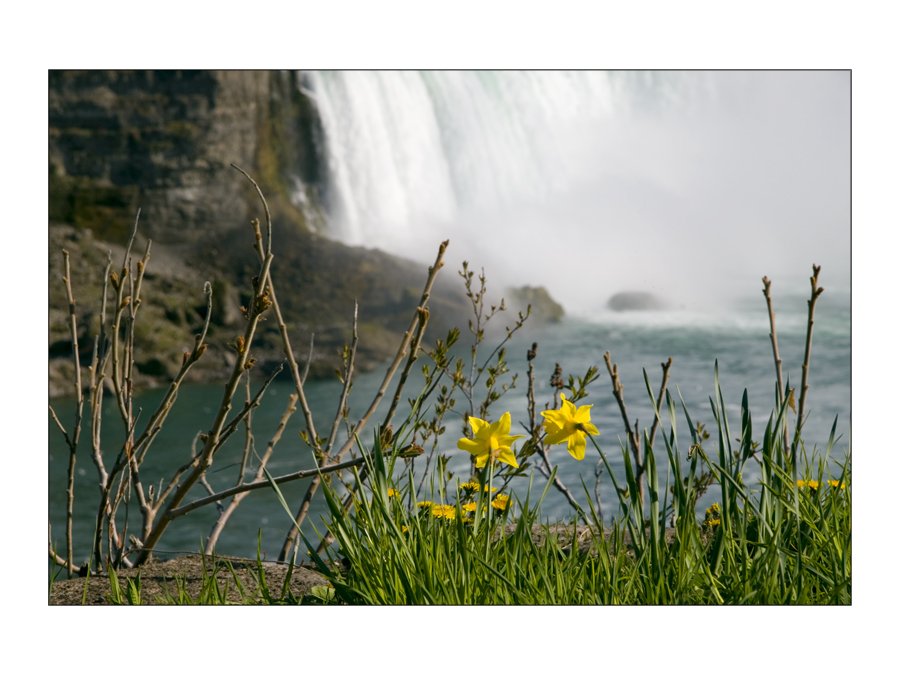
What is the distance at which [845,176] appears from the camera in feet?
12.4

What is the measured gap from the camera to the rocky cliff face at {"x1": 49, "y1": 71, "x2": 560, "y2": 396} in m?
7.05

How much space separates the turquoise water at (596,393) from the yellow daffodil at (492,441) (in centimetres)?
251

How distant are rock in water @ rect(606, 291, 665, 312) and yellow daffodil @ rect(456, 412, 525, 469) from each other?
4586 mm

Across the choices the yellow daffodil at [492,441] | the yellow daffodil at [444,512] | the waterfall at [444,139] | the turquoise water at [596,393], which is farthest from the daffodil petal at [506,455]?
the waterfall at [444,139]

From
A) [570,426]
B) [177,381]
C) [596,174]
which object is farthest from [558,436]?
[596,174]

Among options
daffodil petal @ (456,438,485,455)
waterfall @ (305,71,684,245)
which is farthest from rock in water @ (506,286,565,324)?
daffodil petal @ (456,438,485,455)

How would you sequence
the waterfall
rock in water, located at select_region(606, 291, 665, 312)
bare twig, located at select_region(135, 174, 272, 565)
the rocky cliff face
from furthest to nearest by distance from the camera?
the rocky cliff face, rock in water, located at select_region(606, 291, 665, 312), the waterfall, bare twig, located at select_region(135, 174, 272, 565)

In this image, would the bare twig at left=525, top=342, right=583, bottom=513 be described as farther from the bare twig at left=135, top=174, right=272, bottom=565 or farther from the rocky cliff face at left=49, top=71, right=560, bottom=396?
the rocky cliff face at left=49, top=71, right=560, bottom=396

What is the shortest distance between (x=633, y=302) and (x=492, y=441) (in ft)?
16.7

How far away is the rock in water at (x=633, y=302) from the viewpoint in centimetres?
561

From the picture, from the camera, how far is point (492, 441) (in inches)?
45.6

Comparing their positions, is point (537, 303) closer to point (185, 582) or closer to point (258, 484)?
point (185, 582)

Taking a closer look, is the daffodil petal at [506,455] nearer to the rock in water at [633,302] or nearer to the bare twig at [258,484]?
the bare twig at [258,484]

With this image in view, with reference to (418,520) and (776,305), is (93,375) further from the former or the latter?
(776,305)
